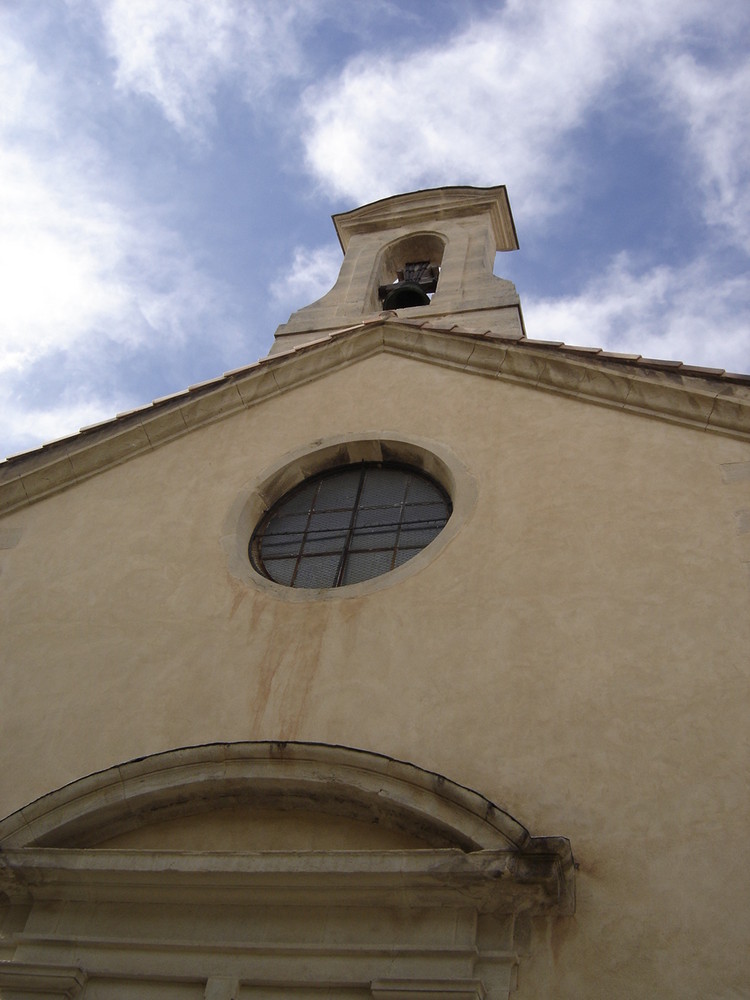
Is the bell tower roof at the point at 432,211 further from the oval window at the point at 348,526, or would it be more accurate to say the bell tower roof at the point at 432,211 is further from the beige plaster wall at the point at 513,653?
the oval window at the point at 348,526

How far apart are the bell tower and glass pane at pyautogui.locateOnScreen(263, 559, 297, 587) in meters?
4.34

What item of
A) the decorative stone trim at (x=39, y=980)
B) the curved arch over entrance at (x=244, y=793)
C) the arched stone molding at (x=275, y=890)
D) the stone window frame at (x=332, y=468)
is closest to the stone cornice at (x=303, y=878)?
the arched stone molding at (x=275, y=890)

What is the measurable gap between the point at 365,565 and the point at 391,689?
131cm

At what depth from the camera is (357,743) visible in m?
4.89

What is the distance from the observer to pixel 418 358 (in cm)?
797

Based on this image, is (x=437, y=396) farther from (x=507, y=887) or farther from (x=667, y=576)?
(x=507, y=887)

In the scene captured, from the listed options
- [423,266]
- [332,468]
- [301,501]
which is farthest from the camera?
[423,266]

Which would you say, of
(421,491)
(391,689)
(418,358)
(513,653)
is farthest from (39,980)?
(418,358)

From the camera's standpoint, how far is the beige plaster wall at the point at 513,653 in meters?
4.03

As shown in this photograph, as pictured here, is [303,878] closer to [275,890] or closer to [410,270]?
[275,890]

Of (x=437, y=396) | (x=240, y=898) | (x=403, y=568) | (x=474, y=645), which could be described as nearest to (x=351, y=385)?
(x=437, y=396)

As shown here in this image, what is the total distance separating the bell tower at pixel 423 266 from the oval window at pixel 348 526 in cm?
355

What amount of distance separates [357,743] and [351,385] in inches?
143

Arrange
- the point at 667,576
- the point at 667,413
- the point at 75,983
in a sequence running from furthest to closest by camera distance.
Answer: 1. the point at 667,413
2. the point at 667,576
3. the point at 75,983
